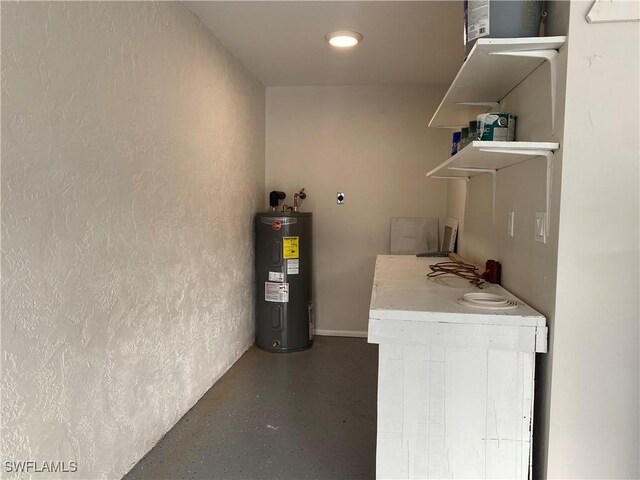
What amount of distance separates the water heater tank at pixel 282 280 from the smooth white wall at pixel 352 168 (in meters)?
0.42

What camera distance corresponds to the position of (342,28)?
2545 mm

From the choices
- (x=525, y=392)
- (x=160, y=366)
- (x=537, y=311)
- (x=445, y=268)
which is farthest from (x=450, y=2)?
(x=160, y=366)

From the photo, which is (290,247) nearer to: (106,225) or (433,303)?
(106,225)

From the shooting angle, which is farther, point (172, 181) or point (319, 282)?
point (319, 282)

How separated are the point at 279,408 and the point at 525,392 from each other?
1.51 metres

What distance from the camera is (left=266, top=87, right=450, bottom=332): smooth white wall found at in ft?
12.4

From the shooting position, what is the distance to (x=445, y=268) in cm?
228

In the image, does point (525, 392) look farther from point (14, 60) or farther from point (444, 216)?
point (444, 216)

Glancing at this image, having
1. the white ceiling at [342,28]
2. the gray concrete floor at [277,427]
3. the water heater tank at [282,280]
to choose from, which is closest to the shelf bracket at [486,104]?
the white ceiling at [342,28]

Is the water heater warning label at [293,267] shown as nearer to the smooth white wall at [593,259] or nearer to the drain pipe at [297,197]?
the drain pipe at [297,197]

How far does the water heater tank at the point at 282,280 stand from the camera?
135 inches

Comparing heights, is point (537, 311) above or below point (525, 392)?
above

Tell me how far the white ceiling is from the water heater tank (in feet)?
3.73

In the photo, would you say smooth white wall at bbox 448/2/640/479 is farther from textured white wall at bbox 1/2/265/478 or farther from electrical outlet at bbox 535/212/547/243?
textured white wall at bbox 1/2/265/478
